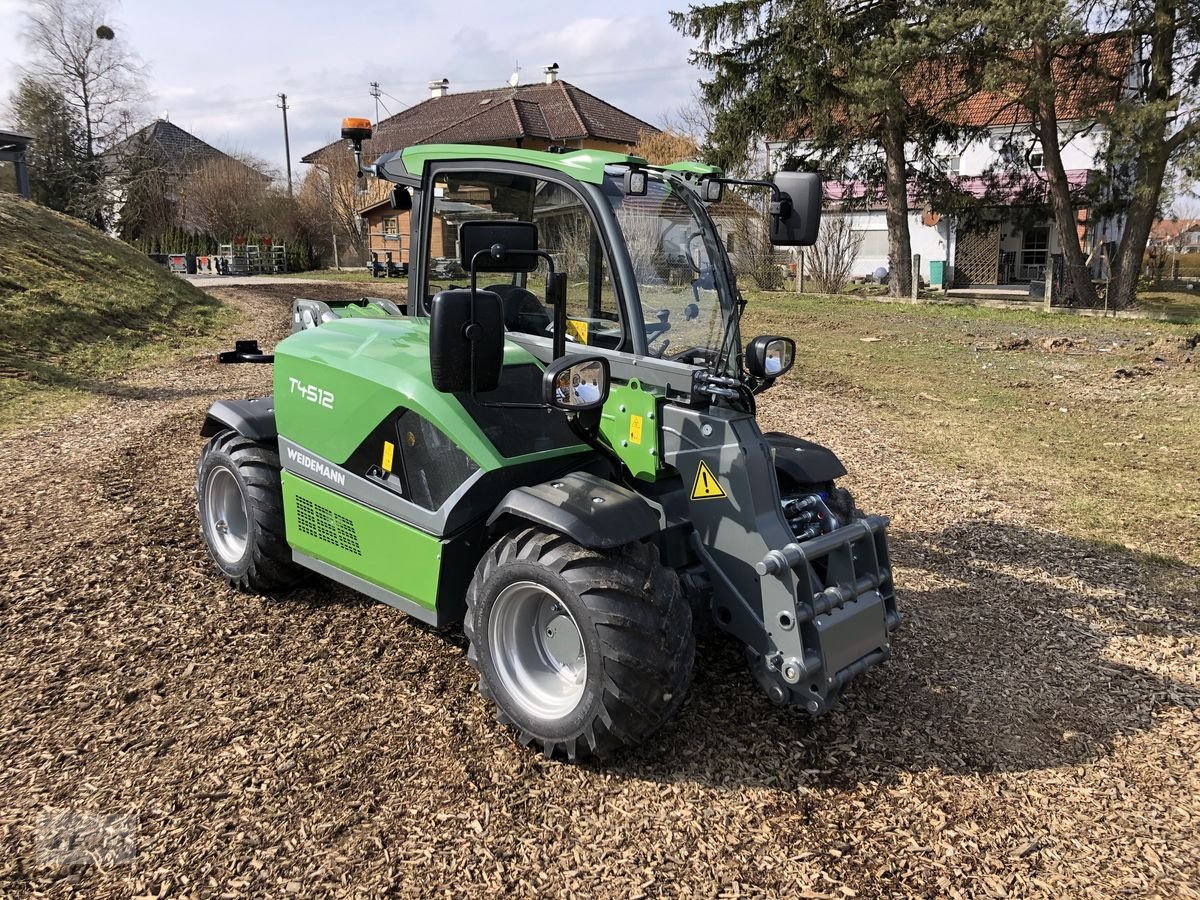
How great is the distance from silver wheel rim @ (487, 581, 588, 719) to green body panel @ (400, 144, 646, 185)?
1730 mm

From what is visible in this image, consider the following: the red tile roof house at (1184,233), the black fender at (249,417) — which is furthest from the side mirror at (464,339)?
the red tile roof house at (1184,233)

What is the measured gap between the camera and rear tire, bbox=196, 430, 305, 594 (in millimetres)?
4590

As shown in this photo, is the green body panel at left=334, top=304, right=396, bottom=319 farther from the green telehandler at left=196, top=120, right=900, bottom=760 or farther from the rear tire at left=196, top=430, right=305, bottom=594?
the rear tire at left=196, top=430, right=305, bottom=594

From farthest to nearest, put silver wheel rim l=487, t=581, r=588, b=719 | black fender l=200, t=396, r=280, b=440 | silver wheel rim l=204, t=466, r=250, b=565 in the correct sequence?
silver wheel rim l=204, t=466, r=250, b=565, black fender l=200, t=396, r=280, b=440, silver wheel rim l=487, t=581, r=588, b=719

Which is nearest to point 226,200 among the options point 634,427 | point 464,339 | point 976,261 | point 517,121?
point 517,121

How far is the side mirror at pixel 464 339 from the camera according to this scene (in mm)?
3051

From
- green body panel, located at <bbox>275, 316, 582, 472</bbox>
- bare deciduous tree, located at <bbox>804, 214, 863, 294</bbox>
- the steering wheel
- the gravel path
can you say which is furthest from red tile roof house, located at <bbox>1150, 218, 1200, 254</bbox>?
green body panel, located at <bbox>275, 316, 582, 472</bbox>

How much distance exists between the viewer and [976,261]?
31.6 meters

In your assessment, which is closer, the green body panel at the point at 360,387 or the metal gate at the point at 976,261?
the green body panel at the point at 360,387

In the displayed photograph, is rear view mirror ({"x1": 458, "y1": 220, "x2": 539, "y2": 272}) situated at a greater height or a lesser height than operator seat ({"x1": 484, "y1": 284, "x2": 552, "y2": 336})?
greater

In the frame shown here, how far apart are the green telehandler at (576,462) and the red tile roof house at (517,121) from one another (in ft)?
84.6

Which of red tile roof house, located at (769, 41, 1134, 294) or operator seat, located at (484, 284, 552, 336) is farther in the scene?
red tile roof house, located at (769, 41, 1134, 294)

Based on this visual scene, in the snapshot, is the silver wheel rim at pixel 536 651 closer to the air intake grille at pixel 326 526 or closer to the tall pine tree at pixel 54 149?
the air intake grille at pixel 326 526

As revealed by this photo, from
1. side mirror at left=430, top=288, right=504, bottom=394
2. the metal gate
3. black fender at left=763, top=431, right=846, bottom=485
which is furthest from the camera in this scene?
the metal gate
